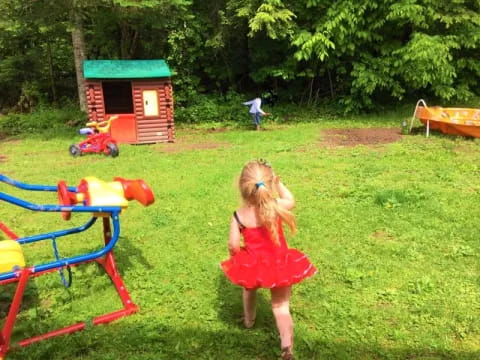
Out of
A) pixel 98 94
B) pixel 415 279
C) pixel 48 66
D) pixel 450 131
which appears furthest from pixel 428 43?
pixel 48 66

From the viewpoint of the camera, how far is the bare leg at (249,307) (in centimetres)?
305

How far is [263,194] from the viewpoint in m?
2.65

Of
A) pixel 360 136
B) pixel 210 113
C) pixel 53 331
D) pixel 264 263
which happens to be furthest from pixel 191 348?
pixel 210 113

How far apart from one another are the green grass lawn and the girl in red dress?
426 mm

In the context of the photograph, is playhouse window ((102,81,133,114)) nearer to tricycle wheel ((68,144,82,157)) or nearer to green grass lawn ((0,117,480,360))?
tricycle wheel ((68,144,82,157))

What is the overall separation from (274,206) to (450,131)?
27.0 feet

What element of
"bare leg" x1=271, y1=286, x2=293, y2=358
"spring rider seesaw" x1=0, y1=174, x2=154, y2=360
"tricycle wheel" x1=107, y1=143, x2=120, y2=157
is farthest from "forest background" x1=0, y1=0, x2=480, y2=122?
"bare leg" x1=271, y1=286, x2=293, y2=358

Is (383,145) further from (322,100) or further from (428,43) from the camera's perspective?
(322,100)

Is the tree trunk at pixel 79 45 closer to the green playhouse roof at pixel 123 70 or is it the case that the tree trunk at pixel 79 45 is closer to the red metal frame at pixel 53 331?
the green playhouse roof at pixel 123 70

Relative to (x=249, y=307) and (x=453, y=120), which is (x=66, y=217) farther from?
(x=453, y=120)

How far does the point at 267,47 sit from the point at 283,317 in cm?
1356

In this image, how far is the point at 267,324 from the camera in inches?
127

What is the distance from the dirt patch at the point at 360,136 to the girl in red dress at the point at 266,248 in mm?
7205

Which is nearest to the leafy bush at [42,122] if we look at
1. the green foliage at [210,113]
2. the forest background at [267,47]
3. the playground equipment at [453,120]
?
the forest background at [267,47]
